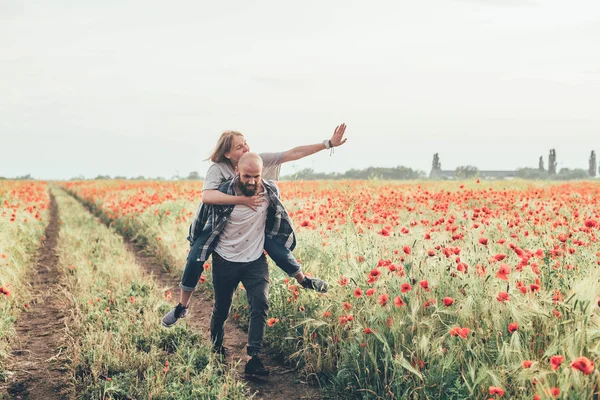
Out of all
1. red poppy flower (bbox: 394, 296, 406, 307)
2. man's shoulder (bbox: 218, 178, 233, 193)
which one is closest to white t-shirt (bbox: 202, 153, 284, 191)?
man's shoulder (bbox: 218, 178, 233, 193)

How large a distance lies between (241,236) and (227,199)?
1.33ft

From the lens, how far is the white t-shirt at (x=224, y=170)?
4.52 meters

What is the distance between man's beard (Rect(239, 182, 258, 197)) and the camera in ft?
13.9

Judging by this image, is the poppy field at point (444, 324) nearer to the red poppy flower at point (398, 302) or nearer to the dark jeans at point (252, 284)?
the red poppy flower at point (398, 302)

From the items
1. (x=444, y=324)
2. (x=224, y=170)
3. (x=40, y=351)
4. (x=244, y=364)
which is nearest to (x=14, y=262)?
(x=40, y=351)

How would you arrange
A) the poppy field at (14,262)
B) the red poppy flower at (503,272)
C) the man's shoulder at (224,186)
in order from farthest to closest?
the poppy field at (14,262) → the man's shoulder at (224,186) → the red poppy flower at (503,272)

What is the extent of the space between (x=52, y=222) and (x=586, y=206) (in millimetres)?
16029

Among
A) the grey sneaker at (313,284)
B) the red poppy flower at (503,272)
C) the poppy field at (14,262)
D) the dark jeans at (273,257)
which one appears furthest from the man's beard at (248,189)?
the poppy field at (14,262)

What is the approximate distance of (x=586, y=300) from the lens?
3.17 metres

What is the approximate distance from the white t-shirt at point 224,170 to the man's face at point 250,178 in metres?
0.31

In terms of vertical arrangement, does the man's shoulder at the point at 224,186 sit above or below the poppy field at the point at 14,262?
above

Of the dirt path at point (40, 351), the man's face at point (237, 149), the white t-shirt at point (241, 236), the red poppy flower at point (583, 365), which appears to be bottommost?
the dirt path at point (40, 351)

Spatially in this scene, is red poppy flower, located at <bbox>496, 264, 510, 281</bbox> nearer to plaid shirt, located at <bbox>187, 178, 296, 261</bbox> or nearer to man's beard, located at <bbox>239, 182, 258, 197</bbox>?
plaid shirt, located at <bbox>187, 178, 296, 261</bbox>

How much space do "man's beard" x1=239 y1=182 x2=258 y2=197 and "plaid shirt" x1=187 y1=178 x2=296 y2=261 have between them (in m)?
0.12
